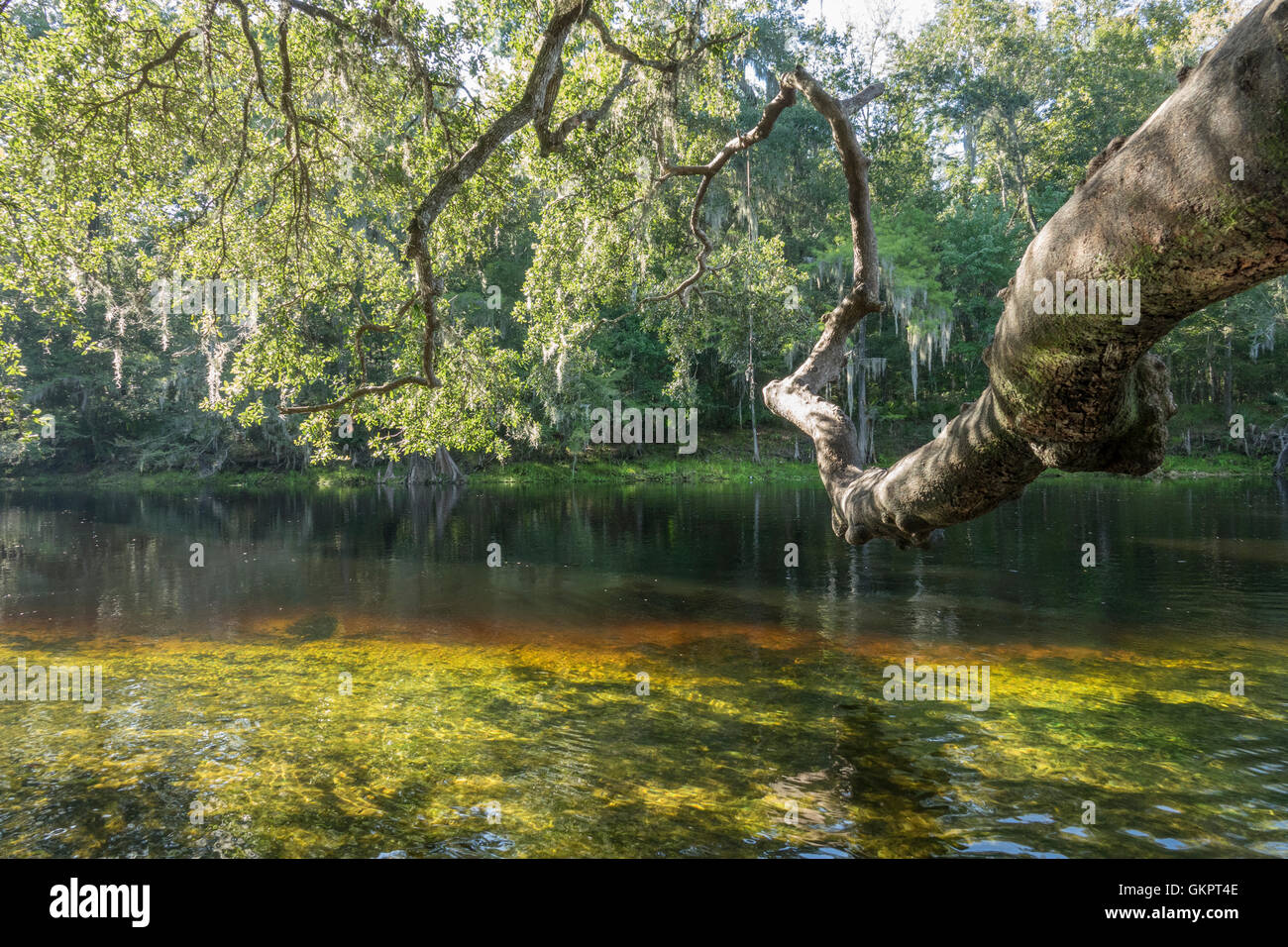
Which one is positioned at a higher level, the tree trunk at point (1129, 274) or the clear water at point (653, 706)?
the tree trunk at point (1129, 274)

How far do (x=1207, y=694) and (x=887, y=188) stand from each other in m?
38.9

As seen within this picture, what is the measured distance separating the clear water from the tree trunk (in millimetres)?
3701

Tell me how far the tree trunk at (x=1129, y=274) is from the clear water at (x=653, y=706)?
12.1 feet

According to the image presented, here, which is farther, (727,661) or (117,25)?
(727,661)

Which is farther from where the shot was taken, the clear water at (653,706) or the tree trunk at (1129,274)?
the clear water at (653,706)

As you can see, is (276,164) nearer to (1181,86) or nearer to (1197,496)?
(1181,86)

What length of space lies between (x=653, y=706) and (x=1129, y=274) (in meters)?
6.80

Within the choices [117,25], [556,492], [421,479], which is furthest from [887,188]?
[117,25]

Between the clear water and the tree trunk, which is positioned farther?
the clear water

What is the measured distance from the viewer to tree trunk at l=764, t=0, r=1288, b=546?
46.7 inches

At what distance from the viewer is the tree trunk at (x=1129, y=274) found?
3.89 feet

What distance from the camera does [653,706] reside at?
24.7ft
